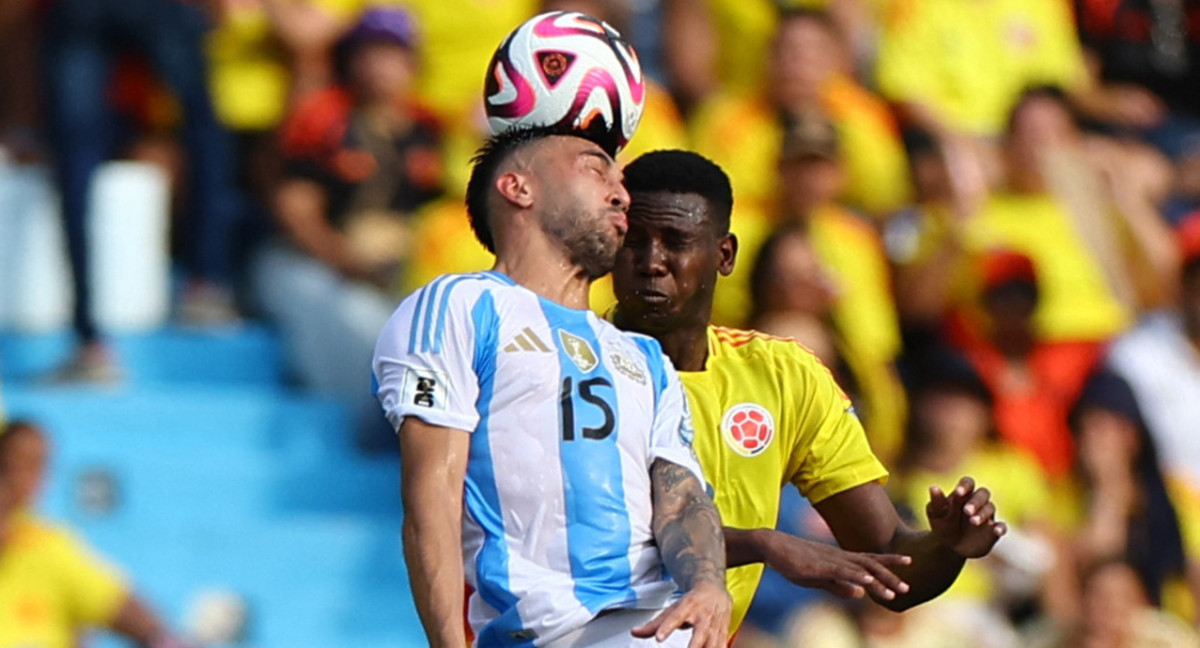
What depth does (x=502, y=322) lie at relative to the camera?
4.29 meters

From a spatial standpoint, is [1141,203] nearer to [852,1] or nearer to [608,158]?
[852,1]

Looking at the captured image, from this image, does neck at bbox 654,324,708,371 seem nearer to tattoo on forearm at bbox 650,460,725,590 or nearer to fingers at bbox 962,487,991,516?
tattoo on forearm at bbox 650,460,725,590

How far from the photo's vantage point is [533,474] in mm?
4180

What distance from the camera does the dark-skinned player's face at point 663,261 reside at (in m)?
4.93

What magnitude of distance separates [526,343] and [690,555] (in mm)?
535

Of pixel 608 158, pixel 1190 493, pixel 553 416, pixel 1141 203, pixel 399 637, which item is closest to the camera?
pixel 553 416

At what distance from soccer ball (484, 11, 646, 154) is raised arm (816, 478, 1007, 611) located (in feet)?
3.28


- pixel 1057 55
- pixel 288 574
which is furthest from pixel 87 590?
pixel 1057 55

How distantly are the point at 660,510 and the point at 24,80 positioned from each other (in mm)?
6264

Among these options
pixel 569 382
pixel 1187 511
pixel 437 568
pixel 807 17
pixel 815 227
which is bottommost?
pixel 1187 511

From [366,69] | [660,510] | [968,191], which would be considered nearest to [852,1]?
[968,191]

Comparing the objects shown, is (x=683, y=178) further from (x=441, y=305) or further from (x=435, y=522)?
(x=435, y=522)

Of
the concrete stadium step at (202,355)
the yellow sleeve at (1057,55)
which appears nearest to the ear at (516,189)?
the concrete stadium step at (202,355)

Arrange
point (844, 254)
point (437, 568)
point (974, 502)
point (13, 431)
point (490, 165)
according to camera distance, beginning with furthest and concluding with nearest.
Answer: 1. point (844, 254)
2. point (13, 431)
3. point (490, 165)
4. point (974, 502)
5. point (437, 568)
